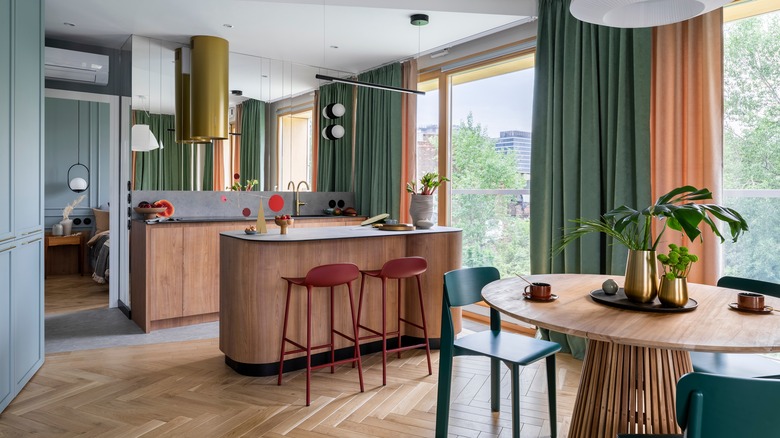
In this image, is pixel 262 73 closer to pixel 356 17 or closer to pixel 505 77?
pixel 356 17

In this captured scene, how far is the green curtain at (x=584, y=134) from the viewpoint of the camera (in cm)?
344

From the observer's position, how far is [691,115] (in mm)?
3178

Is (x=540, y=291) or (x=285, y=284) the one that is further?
(x=285, y=284)

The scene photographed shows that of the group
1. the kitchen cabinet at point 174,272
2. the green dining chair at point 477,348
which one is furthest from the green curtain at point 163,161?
the green dining chair at point 477,348

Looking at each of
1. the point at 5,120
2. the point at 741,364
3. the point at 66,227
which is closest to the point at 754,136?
the point at 741,364

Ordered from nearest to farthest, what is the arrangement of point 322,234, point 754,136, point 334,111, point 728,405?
point 728,405 < point 754,136 < point 322,234 < point 334,111

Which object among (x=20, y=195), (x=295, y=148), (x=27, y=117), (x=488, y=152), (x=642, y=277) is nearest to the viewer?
(x=642, y=277)

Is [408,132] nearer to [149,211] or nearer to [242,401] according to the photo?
[149,211]

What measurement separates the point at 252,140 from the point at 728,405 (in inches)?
202

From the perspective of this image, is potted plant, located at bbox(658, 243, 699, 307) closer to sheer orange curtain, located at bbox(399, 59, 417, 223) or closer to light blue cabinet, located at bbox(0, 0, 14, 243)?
light blue cabinet, located at bbox(0, 0, 14, 243)

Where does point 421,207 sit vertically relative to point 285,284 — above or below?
above

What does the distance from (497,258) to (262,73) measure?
3.21 m

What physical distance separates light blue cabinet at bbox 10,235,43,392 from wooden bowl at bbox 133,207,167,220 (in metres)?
1.19

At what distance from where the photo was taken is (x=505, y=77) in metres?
4.86
